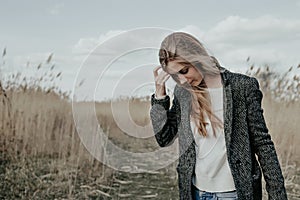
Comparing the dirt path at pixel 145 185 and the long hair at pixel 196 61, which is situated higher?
the long hair at pixel 196 61

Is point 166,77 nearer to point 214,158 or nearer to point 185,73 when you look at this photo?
point 185,73

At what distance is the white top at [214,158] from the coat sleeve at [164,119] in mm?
83

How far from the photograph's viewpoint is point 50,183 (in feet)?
7.86

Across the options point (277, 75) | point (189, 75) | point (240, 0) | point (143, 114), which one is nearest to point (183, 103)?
point (189, 75)

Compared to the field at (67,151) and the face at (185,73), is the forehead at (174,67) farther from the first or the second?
the field at (67,151)

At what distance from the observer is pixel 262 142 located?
3.18 ft

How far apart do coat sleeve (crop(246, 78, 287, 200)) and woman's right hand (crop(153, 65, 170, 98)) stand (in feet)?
0.59

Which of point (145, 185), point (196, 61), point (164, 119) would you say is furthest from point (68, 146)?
point (196, 61)

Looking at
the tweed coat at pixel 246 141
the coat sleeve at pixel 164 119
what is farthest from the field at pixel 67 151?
the tweed coat at pixel 246 141

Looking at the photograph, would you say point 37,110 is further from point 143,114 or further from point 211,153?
point 211,153

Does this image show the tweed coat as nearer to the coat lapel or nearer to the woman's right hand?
the coat lapel

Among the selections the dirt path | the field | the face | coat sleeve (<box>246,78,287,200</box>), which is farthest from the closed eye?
the dirt path

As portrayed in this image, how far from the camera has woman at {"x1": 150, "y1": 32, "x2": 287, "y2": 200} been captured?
962 mm

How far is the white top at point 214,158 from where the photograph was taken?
98cm
